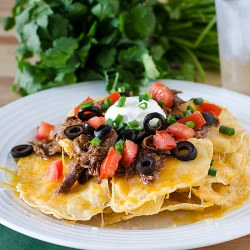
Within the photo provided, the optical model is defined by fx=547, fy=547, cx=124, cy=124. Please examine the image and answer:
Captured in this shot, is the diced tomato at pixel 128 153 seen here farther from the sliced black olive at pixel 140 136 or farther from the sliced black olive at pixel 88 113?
the sliced black olive at pixel 88 113

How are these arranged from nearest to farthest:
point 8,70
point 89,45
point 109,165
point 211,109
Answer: point 109,165 < point 211,109 < point 89,45 < point 8,70

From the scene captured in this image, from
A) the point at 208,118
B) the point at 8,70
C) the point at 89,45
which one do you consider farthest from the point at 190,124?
the point at 8,70

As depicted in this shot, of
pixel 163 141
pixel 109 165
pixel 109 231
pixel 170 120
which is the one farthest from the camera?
pixel 170 120

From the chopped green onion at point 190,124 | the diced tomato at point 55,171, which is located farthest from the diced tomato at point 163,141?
the diced tomato at point 55,171

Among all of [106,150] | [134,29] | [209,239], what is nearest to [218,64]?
[134,29]

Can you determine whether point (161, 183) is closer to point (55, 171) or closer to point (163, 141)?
point (163, 141)
